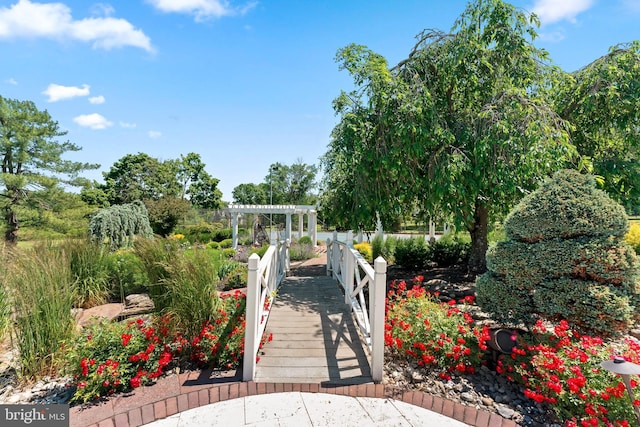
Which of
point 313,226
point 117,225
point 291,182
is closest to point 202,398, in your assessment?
point 117,225

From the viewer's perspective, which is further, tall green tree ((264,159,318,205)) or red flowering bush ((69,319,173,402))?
tall green tree ((264,159,318,205))

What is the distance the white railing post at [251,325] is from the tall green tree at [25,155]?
548 inches

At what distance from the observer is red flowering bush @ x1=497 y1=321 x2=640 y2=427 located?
6.82ft

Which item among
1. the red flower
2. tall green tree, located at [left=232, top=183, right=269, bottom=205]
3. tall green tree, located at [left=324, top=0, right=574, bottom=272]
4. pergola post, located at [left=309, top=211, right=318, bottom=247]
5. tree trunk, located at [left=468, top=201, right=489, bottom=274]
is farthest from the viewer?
tall green tree, located at [left=232, top=183, right=269, bottom=205]

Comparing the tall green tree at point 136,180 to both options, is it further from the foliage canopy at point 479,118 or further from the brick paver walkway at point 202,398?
the brick paver walkway at point 202,398

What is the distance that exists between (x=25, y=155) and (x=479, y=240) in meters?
16.7

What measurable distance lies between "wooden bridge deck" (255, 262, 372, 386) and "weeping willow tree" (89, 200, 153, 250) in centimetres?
633

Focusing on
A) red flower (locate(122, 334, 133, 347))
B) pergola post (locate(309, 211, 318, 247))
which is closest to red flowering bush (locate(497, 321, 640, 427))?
red flower (locate(122, 334, 133, 347))

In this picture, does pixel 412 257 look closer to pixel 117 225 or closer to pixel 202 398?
pixel 202 398

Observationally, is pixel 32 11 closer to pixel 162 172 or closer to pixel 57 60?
pixel 57 60

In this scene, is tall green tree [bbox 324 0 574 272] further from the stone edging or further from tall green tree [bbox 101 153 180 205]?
tall green tree [bbox 101 153 180 205]

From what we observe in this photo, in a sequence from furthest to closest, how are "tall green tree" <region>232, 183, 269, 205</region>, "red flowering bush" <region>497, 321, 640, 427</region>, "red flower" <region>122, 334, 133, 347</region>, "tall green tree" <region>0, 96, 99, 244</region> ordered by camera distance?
"tall green tree" <region>232, 183, 269, 205</region> → "tall green tree" <region>0, 96, 99, 244</region> → "red flower" <region>122, 334, 133, 347</region> → "red flowering bush" <region>497, 321, 640, 427</region>

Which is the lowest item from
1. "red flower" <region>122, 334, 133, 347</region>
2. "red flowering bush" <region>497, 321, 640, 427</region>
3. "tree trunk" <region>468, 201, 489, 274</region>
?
"red flowering bush" <region>497, 321, 640, 427</region>

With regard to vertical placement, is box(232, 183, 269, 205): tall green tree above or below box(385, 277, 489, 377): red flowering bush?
above
